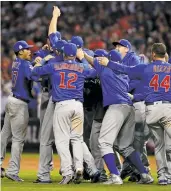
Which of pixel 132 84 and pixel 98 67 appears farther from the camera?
pixel 132 84

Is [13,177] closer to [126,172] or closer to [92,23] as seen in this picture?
[126,172]

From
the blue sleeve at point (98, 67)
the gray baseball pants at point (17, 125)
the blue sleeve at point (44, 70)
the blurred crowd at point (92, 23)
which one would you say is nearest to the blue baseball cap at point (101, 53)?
the blue sleeve at point (98, 67)

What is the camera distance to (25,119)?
13.6 m

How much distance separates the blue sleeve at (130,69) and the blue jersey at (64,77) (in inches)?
20.0

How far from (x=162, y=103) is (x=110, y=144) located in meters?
1.03

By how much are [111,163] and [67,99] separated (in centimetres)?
121

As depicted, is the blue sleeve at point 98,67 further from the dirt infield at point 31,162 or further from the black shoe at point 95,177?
the dirt infield at point 31,162

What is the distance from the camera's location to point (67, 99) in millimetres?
12586

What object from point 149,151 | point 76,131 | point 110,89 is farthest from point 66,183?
point 149,151

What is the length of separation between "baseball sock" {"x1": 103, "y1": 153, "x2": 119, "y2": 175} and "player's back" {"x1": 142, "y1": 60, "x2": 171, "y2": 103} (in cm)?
108

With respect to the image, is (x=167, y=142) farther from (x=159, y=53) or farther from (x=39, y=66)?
(x=39, y=66)

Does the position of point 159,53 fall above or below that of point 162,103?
above

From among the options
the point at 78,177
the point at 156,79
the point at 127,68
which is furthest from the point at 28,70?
the point at 156,79

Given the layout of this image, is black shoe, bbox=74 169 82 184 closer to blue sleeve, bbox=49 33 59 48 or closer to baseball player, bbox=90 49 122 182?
baseball player, bbox=90 49 122 182
